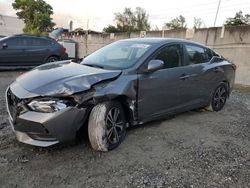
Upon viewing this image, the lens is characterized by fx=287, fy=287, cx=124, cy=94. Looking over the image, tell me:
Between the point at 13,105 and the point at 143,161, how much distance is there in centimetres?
179

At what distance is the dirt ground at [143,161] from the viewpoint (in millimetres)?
3121

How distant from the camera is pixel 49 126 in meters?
3.28

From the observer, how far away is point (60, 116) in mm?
3311

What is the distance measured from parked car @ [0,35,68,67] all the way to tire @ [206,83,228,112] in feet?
27.2

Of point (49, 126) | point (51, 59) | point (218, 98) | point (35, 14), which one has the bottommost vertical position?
point (51, 59)

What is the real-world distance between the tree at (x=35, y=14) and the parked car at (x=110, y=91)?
39.4m

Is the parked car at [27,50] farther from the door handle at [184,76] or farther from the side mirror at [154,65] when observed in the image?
the side mirror at [154,65]

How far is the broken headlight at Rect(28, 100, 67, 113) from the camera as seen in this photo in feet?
10.9

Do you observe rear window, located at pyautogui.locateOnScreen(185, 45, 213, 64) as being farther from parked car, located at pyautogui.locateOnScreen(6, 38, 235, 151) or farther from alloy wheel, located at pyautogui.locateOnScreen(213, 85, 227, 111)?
alloy wheel, located at pyautogui.locateOnScreen(213, 85, 227, 111)

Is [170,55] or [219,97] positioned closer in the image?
[170,55]

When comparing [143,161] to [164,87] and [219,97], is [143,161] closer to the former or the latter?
[164,87]

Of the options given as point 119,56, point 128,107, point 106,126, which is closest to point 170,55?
point 119,56

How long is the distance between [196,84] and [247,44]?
757cm

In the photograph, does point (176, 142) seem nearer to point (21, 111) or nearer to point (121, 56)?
point (121, 56)
